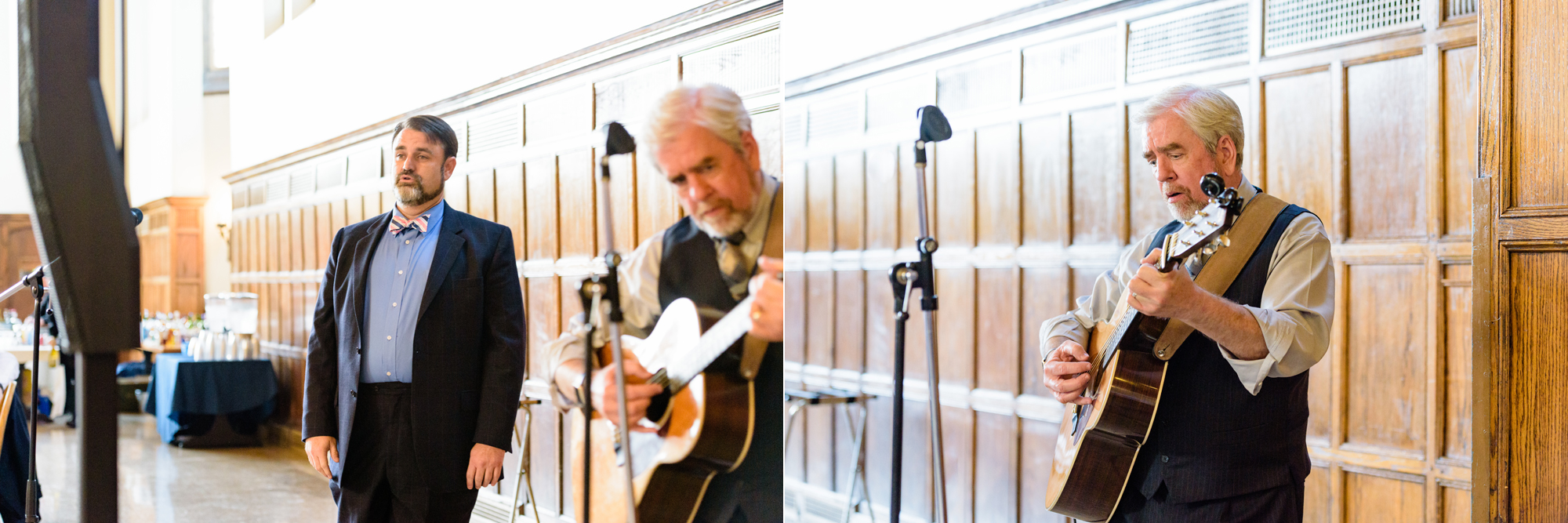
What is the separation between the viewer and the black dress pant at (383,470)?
6.42ft

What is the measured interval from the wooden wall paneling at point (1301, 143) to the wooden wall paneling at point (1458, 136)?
0.23 metres

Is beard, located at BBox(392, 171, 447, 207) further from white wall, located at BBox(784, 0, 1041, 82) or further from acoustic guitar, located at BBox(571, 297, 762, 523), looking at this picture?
white wall, located at BBox(784, 0, 1041, 82)

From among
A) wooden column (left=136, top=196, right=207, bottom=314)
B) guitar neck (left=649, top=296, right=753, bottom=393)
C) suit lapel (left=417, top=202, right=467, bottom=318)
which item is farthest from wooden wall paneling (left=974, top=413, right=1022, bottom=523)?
wooden column (left=136, top=196, right=207, bottom=314)

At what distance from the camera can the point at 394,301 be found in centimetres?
199

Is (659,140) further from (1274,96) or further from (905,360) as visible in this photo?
(1274,96)

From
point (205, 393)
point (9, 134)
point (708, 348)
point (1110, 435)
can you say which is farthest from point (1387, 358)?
point (9, 134)

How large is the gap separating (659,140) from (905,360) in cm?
101

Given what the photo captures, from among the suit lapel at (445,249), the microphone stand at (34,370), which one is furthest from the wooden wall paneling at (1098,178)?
the microphone stand at (34,370)

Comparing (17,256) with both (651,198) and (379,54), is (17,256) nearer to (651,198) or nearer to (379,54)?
(379,54)

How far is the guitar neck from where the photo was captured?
7.50 feet

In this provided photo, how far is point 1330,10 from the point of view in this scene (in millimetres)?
2404

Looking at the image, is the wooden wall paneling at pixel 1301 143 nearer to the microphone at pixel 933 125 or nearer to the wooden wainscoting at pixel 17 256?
the microphone at pixel 933 125

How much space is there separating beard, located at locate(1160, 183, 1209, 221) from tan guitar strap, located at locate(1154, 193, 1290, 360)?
17 cm

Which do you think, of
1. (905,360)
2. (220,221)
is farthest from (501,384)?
(905,360)
